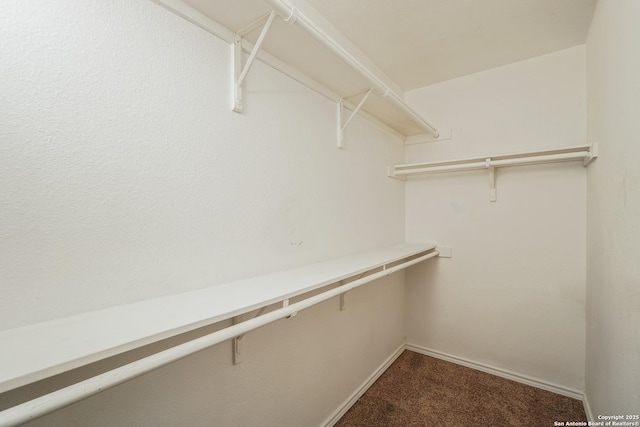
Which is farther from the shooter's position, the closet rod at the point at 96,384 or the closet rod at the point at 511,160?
the closet rod at the point at 511,160

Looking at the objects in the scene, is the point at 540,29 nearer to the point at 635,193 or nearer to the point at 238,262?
the point at 635,193

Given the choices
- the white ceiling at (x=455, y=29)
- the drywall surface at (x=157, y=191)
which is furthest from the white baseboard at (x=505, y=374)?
the white ceiling at (x=455, y=29)

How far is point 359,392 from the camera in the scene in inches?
68.5

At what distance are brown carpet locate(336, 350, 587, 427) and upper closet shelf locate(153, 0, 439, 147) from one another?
1655 mm

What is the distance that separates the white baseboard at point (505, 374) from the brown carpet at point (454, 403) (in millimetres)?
34

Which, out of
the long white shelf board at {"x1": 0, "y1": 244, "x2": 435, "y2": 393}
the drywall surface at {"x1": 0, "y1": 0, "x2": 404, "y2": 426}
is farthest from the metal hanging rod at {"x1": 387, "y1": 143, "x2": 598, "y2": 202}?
the long white shelf board at {"x1": 0, "y1": 244, "x2": 435, "y2": 393}

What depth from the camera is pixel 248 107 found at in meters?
1.15

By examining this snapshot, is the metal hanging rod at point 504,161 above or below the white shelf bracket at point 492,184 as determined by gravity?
above

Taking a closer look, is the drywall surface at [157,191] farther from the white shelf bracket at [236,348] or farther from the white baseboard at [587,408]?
the white baseboard at [587,408]

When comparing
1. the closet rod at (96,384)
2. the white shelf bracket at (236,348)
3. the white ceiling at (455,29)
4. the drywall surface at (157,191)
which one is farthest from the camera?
the white ceiling at (455,29)

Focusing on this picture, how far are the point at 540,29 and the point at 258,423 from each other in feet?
8.38

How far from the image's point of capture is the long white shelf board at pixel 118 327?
0.47 metres

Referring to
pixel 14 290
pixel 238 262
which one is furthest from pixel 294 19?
pixel 14 290

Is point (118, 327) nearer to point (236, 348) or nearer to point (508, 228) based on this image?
point (236, 348)
